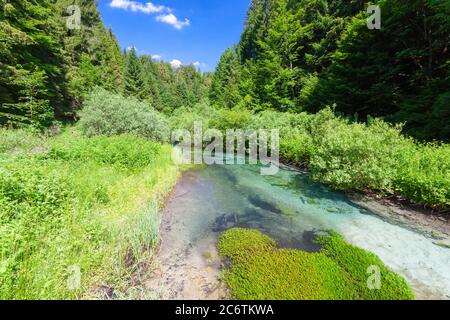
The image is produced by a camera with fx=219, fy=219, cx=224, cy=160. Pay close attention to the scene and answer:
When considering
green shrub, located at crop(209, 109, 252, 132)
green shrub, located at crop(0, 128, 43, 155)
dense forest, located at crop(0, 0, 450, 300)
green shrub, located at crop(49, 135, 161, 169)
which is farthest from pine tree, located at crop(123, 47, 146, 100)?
green shrub, located at crop(49, 135, 161, 169)

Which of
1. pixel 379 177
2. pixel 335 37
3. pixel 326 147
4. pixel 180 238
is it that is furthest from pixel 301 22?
pixel 180 238

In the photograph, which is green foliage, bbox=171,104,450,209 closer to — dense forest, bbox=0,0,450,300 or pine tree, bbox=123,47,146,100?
dense forest, bbox=0,0,450,300

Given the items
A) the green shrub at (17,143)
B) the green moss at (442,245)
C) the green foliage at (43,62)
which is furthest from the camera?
the green foliage at (43,62)

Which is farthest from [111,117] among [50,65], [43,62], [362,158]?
[362,158]

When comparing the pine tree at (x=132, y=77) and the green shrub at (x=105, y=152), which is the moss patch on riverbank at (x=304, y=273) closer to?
the green shrub at (x=105, y=152)

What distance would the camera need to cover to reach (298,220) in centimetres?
761

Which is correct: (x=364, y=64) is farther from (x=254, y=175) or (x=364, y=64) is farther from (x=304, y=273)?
(x=304, y=273)

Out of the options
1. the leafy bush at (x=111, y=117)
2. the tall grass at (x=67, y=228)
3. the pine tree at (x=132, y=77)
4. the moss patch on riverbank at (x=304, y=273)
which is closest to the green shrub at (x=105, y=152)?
the tall grass at (x=67, y=228)

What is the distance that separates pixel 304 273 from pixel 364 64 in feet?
61.0

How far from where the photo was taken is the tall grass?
3.51 metres

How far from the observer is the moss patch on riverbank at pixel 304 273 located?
4289 millimetres

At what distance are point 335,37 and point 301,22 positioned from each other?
7.72 m

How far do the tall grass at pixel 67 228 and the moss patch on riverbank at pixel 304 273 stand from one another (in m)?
2.29

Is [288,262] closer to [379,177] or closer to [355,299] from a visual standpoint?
[355,299]
